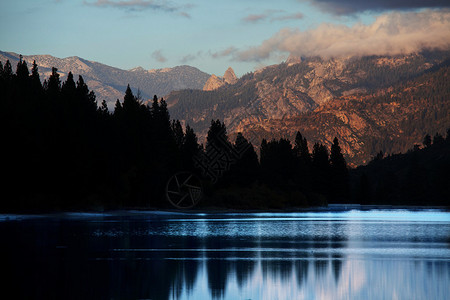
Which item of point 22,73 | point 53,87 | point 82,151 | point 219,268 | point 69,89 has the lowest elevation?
point 219,268

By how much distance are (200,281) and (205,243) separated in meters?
23.3

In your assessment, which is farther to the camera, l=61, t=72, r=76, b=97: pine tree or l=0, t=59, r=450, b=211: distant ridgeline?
l=61, t=72, r=76, b=97: pine tree

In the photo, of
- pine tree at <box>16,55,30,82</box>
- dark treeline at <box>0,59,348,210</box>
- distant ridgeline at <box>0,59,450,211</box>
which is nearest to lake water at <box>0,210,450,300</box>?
dark treeline at <box>0,59,348,210</box>

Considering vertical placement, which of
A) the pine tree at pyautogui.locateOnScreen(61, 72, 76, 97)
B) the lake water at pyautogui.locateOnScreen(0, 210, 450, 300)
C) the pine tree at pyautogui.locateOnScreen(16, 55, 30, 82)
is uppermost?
the pine tree at pyautogui.locateOnScreen(16, 55, 30, 82)

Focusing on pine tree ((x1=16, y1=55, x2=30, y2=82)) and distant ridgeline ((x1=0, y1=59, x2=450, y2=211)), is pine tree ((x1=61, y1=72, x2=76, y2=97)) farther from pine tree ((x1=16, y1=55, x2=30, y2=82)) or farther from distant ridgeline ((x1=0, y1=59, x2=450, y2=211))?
pine tree ((x1=16, y1=55, x2=30, y2=82))

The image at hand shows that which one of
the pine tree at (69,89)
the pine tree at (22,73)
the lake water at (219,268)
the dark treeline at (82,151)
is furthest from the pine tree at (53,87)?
the lake water at (219,268)

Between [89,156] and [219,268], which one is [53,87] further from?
[219,268]

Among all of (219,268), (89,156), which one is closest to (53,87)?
(89,156)

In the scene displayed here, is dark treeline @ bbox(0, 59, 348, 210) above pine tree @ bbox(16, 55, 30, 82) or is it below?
below

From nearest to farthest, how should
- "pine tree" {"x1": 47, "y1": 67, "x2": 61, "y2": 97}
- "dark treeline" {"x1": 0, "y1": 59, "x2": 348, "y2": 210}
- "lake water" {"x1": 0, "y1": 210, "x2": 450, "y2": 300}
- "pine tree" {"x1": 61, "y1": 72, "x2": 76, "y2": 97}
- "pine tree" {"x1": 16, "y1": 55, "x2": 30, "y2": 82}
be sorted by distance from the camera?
1. "lake water" {"x1": 0, "y1": 210, "x2": 450, "y2": 300}
2. "dark treeline" {"x1": 0, "y1": 59, "x2": 348, "y2": 210}
3. "pine tree" {"x1": 61, "y1": 72, "x2": 76, "y2": 97}
4. "pine tree" {"x1": 47, "y1": 67, "x2": 61, "y2": 97}
5. "pine tree" {"x1": 16, "y1": 55, "x2": 30, "y2": 82}

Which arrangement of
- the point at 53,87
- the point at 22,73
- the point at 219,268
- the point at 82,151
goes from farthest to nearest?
the point at 22,73, the point at 53,87, the point at 82,151, the point at 219,268

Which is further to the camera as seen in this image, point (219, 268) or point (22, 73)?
point (22, 73)

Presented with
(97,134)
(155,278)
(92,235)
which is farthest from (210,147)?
(155,278)

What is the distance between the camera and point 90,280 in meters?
30.7
